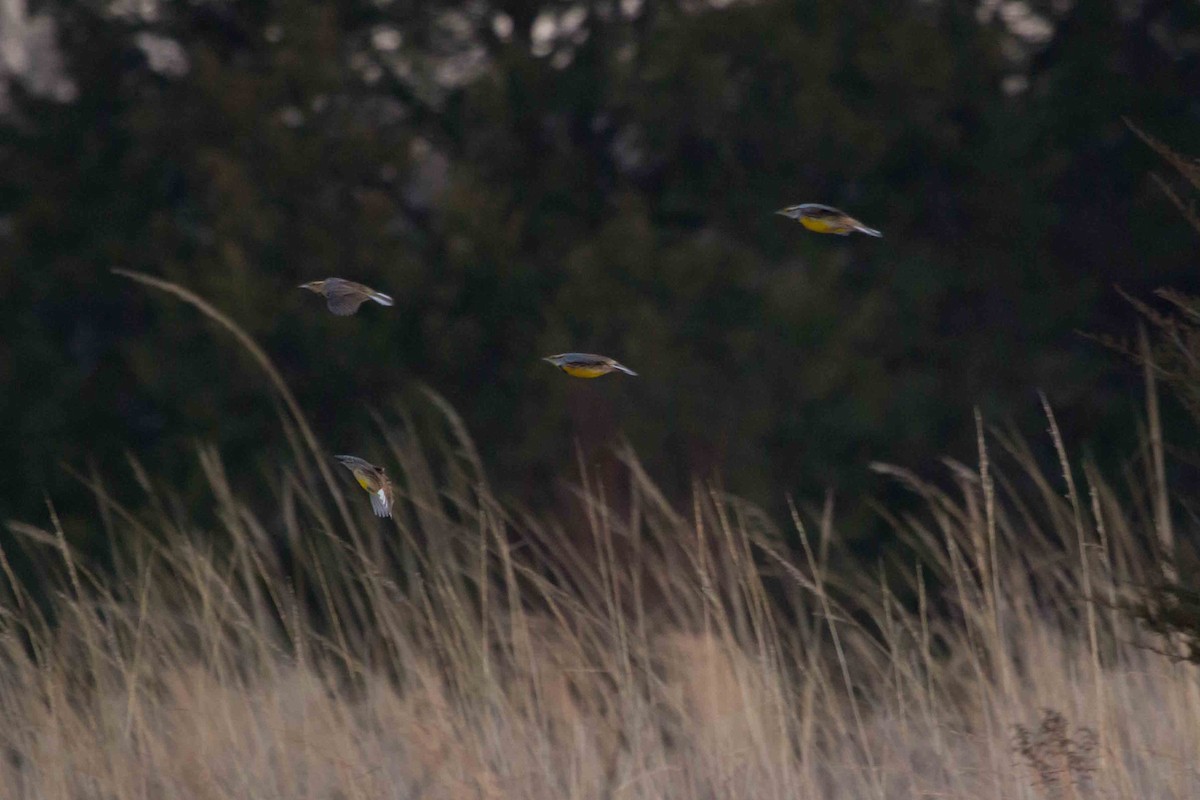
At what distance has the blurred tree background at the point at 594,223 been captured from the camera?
17.9 feet

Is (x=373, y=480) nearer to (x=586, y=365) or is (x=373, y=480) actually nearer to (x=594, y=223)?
(x=586, y=365)

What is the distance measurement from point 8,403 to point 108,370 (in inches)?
13.7

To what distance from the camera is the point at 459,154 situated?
19.1ft

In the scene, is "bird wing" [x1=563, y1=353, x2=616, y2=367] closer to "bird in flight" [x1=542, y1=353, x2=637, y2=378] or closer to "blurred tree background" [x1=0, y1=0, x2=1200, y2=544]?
"bird in flight" [x1=542, y1=353, x2=637, y2=378]

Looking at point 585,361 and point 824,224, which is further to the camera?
point 824,224

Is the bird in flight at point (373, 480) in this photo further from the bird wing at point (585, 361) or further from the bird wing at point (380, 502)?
the bird wing at point (585, 361)

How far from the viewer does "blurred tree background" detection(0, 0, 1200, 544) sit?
546cm

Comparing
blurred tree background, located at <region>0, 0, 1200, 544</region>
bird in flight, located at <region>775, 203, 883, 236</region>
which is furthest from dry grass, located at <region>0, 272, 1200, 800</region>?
blurred tree background, located at <region>0, 0, 1200, 544</region>

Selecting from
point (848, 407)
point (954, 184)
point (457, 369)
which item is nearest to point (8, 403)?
point (457, 369)

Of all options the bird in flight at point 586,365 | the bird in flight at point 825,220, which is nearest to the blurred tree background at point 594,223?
the bird in flight at point 825,220

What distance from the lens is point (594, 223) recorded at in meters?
5.86

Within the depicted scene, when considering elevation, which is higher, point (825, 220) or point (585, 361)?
point (825, 220)

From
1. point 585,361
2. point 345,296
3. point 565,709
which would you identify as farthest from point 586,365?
point 565,709

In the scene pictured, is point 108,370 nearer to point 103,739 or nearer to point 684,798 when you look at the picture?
point 103,739
